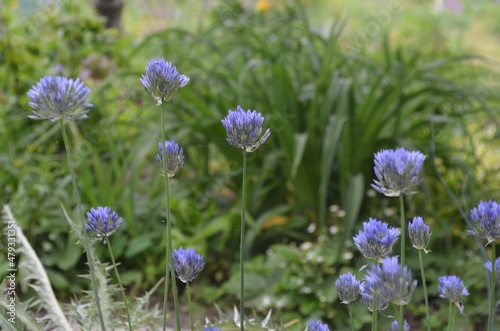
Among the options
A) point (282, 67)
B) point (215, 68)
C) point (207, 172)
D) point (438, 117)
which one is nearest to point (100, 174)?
point (207, 172)

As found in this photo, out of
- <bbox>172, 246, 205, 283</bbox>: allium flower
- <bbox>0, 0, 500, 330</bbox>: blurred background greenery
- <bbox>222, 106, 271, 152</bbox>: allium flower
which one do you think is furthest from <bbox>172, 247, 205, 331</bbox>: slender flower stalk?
<bbox>0, 0, 500, 330</bbox>: blurred background greenery

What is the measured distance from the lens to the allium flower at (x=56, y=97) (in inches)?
26.1

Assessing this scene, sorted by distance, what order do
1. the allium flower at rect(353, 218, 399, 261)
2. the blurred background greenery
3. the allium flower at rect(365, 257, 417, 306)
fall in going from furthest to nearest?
the blurred background greenery, the allium flower at rect(353, 218, 399, 261), the allium flower at rect(365, 257, 417, 306)

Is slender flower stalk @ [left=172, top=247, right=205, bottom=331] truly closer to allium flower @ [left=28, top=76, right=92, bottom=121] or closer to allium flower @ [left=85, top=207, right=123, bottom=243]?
allium flower @ [left=85, top=207, right=123, bottom=243]

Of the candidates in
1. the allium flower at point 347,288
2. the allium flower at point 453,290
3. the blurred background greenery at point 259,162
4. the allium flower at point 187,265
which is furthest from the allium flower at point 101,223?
the blurred background greenery at point 259,162

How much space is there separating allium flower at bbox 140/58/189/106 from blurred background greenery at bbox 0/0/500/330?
5.35ft

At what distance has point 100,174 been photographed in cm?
261

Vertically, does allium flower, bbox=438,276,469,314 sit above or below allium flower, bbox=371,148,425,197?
below

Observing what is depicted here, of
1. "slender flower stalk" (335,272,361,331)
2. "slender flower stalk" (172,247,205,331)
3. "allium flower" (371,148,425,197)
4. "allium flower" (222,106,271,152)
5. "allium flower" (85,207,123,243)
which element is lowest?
"slender flower stalk" (335,272,361,331)

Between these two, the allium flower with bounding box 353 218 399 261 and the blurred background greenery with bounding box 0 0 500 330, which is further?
the blurred background greenery with bounding box 0 0 500 330

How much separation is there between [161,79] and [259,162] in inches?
83.7

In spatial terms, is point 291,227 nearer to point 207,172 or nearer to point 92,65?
point 207,172

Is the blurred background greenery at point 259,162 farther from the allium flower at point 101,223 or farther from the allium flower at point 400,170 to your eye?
the allium flower at point 400,170

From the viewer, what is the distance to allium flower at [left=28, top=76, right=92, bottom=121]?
66 cm
